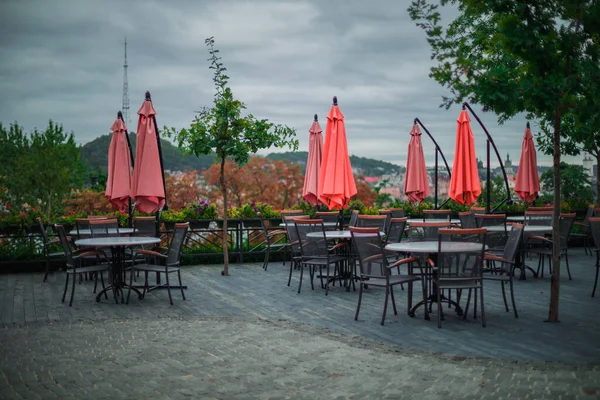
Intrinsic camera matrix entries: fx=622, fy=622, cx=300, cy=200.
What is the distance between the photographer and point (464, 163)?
13.3 metres

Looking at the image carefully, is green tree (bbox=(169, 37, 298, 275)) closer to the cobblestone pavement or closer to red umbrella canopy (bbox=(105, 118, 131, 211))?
red umbrella canopy (bbox=(105, 118, 131, 211))

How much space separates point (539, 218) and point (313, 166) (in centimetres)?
441

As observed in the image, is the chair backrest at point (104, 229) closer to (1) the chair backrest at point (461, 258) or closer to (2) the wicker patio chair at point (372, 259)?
(2) the wicker patio chair at point (372, 259)

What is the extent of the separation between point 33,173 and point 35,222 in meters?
43.1

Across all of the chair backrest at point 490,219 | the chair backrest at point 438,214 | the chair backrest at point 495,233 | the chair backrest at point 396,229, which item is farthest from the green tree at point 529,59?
the chair backrest at point 438,214

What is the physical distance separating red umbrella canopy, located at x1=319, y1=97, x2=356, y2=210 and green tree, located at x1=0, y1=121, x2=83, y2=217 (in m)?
43.6

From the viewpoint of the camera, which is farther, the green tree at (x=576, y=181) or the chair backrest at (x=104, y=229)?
the green tree at (x=576, y=181)

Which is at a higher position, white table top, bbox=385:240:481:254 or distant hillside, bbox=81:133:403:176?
distant hillside, bbox=81:133:403:176

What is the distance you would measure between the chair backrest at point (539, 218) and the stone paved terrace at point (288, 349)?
204 cm

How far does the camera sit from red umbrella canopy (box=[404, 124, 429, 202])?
1496cm

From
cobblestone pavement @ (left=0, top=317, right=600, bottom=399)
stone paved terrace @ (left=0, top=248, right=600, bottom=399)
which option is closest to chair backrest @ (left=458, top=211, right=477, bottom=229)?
stone paved terrace @ (left=0, top=248, right=600, bottom=399)

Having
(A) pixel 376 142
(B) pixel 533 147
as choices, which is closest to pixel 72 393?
(B) pixel 533 147

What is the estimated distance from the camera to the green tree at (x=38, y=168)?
2025 inches

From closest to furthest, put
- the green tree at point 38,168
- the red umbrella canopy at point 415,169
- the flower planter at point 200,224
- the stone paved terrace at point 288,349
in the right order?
1. the stone paved terrace at point 288,349
2. the flower planter at point 200,224
3. the red umbrella canopy at point 415,169
4. the green tree at point 38,168
